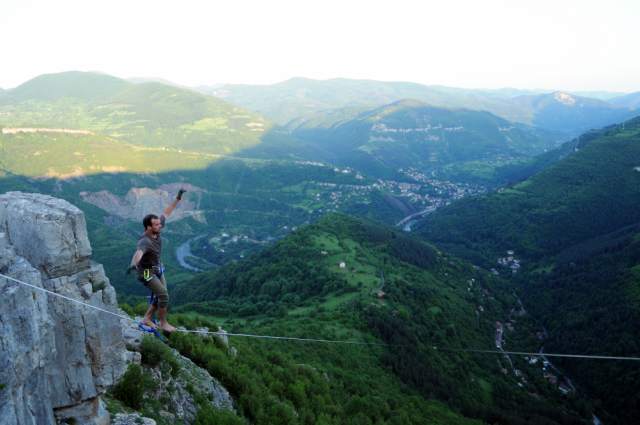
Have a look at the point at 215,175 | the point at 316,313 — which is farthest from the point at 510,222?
the point at 215,175

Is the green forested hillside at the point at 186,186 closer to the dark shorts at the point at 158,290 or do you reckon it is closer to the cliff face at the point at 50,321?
the dark shorts at the point at 158,290

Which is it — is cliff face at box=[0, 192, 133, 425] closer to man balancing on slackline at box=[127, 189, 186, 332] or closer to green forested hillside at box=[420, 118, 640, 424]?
man balancing on slackline at box=[127, 189, 186, 332]

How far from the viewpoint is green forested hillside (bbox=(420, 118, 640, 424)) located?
165 feet

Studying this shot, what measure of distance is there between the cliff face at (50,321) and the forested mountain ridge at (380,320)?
7.41 m

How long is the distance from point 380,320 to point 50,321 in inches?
1543

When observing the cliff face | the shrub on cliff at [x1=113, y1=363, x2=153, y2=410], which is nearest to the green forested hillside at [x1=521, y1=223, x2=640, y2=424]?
the shrub on cliff at [x1=113, y1=363, x2=153, y2=410]

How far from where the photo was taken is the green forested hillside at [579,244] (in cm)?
5038

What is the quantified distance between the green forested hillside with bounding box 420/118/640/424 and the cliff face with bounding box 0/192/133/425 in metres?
57.3

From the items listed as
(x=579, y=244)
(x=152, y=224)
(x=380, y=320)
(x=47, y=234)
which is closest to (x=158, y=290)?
(x=152, y=224)

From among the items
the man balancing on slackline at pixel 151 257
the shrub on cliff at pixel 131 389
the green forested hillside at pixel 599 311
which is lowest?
the green forested hillside at pixel 599 311

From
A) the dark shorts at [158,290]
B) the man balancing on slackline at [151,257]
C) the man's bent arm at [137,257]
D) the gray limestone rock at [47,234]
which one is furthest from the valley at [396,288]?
the gray limestone rock at [47,234]

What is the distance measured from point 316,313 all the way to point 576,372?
4090cm

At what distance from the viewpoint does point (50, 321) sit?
786cm

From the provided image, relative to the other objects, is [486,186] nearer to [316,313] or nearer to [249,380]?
[316,313]
